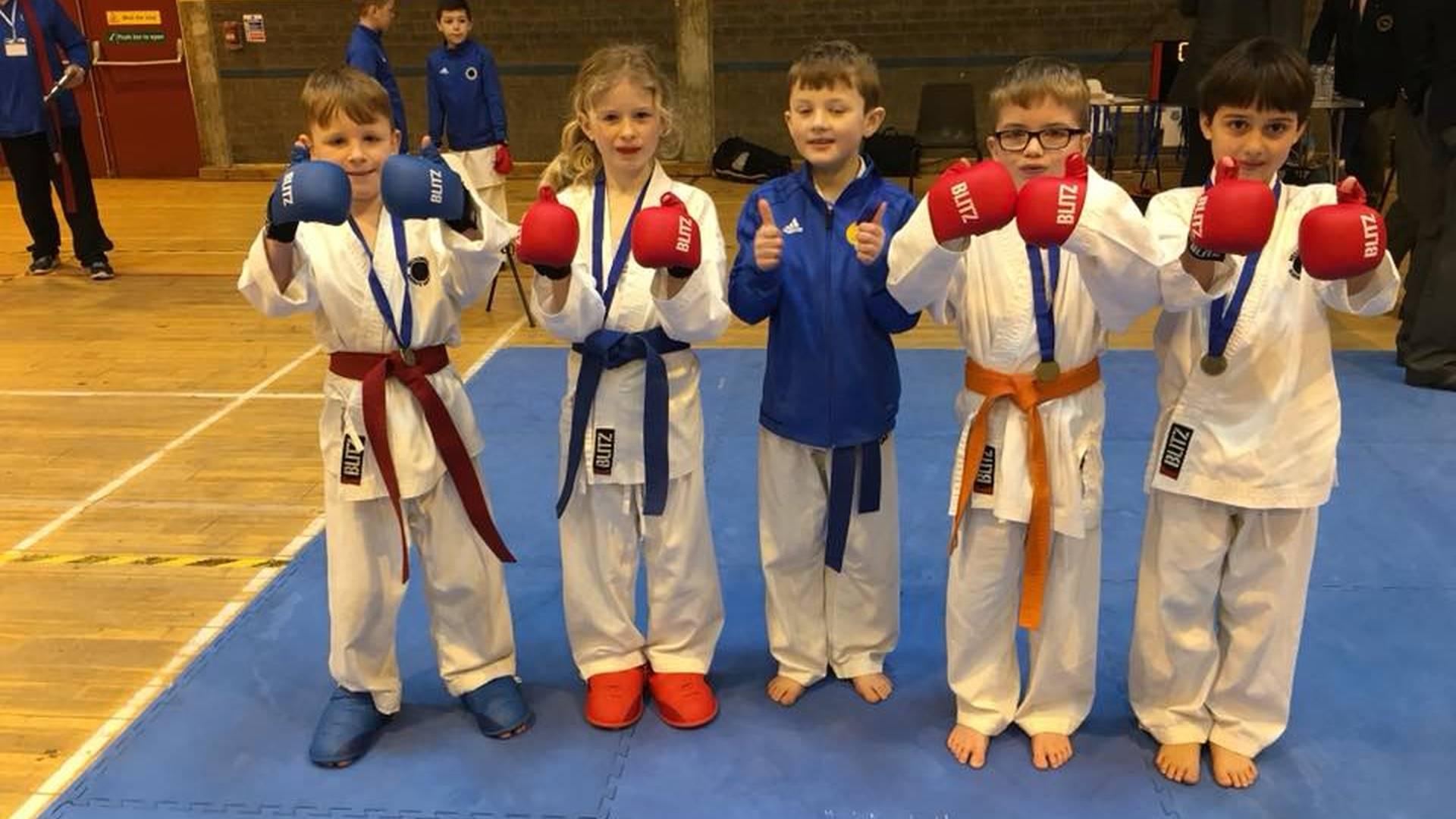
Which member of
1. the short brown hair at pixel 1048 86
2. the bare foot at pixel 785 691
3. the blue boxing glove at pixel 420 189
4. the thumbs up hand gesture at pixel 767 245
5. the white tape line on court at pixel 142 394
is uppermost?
the short brown hair at pixel 1048 86

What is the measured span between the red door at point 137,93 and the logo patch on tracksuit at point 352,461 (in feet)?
35.2

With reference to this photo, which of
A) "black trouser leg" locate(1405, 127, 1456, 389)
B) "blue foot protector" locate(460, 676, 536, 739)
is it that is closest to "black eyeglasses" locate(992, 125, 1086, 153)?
"blue foot protector" locate(460, 676, 536, 739)

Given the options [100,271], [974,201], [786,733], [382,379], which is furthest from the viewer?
[100,271]

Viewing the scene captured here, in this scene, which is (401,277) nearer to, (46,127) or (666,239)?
(666,239)

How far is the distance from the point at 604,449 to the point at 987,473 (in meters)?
0.86

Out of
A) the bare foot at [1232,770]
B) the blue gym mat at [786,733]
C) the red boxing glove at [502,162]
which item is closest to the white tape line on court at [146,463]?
the blue gym mat at [786,733]

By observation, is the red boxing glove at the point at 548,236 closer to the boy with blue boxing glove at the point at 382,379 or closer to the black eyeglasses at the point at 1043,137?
the boy with blue boxing glove at the point at 382,379

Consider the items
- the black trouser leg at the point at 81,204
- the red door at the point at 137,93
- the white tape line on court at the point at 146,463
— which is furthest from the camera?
the red door at the point at 137,93

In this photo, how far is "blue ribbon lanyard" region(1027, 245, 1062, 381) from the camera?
2.36m

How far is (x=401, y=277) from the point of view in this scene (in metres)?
2.50

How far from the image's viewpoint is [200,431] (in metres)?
4.84

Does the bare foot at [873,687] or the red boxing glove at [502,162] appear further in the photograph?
the red boxing glove at [502,162]

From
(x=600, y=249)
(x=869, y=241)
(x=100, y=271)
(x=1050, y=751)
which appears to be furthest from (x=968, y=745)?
(x=100, y=271)

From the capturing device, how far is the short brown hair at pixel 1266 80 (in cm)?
220
